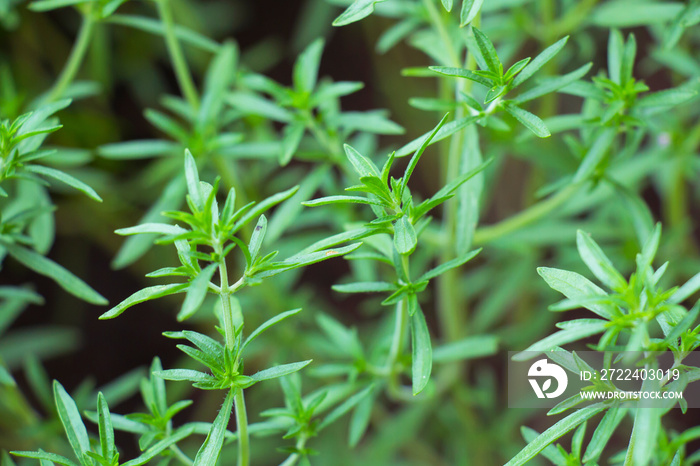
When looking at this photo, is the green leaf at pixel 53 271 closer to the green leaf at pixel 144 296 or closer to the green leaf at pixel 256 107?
the green leaf at pixel 144 296

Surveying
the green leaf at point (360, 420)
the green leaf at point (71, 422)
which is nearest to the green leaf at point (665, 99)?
the green leaf at point (360, 420)

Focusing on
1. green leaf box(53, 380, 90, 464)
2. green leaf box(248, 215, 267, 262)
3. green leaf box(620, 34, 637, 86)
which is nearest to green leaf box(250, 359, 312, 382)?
green leaf box(248, 215, 267, 262)

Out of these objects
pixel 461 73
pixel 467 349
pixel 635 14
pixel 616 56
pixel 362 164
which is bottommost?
pixel 467 349

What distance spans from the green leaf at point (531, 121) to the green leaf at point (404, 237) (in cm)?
17

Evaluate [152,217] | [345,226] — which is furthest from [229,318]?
[152,217]

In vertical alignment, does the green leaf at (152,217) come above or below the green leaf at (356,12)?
below

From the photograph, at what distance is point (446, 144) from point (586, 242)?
713mm

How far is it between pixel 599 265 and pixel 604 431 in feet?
0.59

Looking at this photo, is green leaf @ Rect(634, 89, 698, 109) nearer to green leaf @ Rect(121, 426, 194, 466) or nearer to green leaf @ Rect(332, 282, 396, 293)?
green leaf @ Rect(332, 282, 396, 293)

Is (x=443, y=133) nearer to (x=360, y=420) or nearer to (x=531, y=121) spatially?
(x=531, y=121)

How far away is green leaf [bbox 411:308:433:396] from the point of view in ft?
2.33

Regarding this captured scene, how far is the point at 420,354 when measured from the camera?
0.73 meters

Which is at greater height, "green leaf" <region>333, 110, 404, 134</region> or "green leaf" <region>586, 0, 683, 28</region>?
"green leaf" <region>586, 0, 683, 28</region>

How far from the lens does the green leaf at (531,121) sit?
0.69 meters
